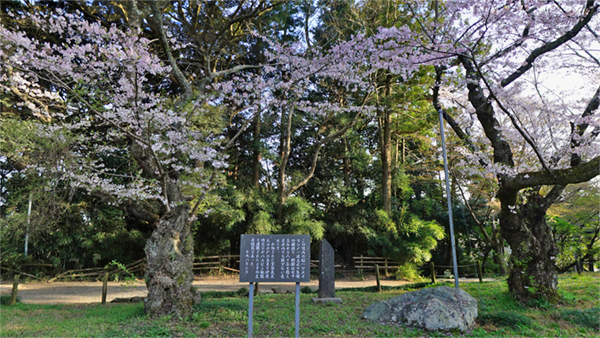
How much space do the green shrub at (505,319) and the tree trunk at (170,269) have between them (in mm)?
4773

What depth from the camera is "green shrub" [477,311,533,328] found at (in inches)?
188

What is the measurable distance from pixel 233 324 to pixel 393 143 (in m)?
12.6

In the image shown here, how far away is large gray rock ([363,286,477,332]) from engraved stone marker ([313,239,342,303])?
158 centimetres

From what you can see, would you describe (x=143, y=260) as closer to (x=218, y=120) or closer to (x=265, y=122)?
(x=218, y=120)

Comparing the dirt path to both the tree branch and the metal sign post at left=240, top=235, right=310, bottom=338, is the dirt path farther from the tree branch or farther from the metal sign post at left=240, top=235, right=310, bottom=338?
the tree branch

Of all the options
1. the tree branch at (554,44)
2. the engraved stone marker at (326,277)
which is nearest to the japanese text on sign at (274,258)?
the engraved stone marker at (326,277)

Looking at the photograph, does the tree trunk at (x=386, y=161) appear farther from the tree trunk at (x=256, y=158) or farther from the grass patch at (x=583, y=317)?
the grass patch at (x=583, y=317)

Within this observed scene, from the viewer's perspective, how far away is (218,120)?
10.6 meters

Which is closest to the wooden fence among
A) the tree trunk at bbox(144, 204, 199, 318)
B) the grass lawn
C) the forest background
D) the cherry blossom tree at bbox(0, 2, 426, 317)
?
Answer: the forest background

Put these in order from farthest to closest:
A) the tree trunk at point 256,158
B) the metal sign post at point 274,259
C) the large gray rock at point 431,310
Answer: the tree trunk at point 256,158 → the large gray rock at point 431,310 → the metal sign post at point 274,259

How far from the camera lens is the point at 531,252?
5.89 meters

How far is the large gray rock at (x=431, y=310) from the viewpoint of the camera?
15.3 feet

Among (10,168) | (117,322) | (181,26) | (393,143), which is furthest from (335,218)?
(10,168)

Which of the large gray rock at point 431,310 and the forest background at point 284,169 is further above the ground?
the forest background at point 284,169
